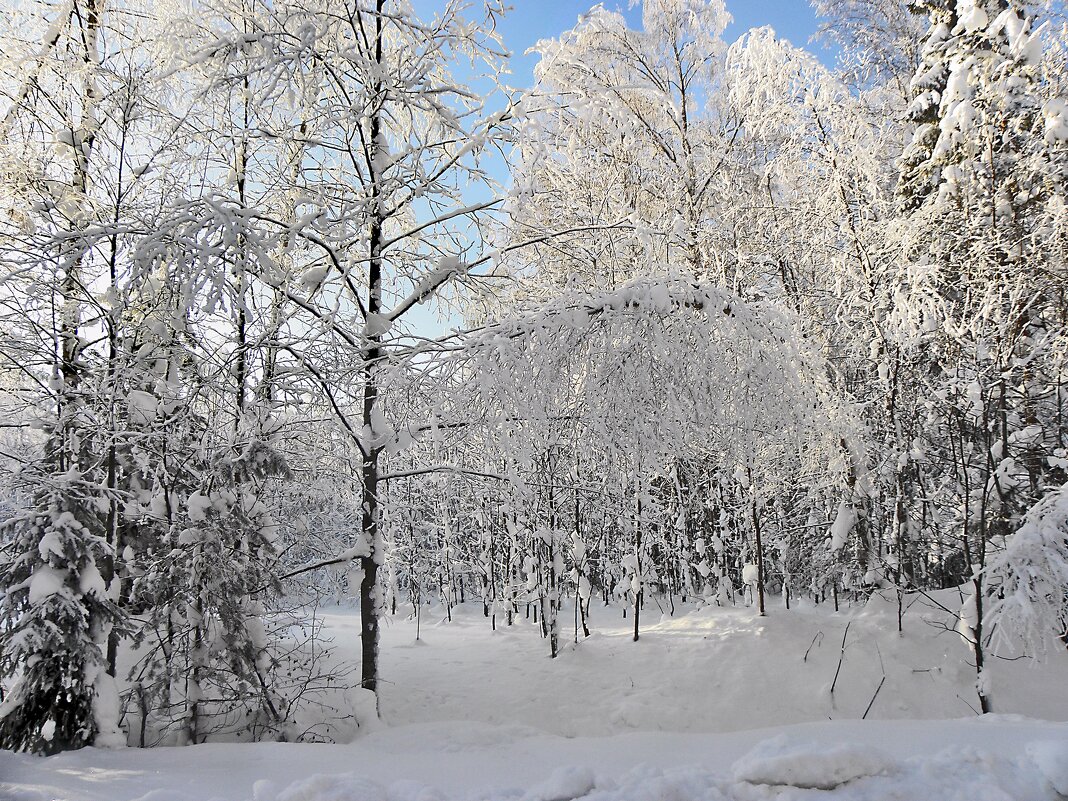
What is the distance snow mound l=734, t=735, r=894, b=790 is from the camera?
2.57 m

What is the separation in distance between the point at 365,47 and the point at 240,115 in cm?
162

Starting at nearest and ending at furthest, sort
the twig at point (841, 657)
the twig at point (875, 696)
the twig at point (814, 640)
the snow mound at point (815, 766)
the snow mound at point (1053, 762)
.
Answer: the snow mound at point (1053, 762) < the snow mound at point (815, 766) < the twig at point (875, 696) < the twig at point (841, 657) < the twig at point (814, 640)

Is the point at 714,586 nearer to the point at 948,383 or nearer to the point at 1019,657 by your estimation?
the point at 1019,657

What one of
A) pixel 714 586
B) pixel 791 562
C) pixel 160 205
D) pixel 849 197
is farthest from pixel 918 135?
pixel 160 205

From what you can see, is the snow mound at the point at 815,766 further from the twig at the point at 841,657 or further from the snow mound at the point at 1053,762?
the twig at the point at 841,657

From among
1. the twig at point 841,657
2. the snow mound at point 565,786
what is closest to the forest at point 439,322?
the twig at point 841,657

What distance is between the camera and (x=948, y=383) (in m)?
6.01

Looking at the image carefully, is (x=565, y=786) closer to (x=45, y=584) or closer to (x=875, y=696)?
(x=45, y=584)

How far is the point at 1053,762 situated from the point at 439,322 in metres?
6.11

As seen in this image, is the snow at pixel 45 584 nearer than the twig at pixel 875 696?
Yes

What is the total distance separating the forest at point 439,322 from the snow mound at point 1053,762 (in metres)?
2.26

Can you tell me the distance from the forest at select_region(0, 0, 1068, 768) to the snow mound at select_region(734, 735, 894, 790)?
1996 mm

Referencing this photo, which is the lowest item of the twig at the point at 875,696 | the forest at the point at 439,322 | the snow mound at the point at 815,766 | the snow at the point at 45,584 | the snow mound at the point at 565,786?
the twig at the point at 875,696

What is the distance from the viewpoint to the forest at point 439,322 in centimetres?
409
